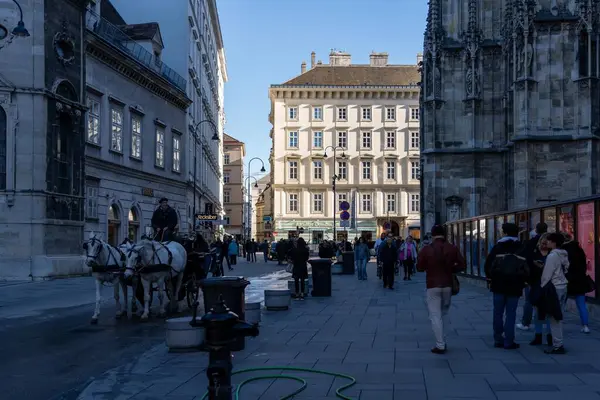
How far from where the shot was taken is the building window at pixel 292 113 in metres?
93.6

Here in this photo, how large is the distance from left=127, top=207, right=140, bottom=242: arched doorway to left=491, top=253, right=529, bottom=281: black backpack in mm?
30037

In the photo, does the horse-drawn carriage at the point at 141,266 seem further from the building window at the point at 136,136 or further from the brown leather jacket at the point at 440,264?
the building window at the point at 136,136

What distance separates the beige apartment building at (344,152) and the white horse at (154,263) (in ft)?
243

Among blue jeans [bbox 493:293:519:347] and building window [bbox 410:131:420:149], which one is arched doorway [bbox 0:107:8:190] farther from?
building window [bbox 410:131:420:149]

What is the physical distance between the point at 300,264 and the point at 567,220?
7124mm

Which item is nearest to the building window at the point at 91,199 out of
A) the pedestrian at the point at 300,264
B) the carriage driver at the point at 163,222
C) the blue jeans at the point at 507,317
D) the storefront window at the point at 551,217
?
the pedestrian at the point at 300,264

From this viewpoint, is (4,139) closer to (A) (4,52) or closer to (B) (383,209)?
(A) (4,52)

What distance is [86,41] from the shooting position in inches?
1302

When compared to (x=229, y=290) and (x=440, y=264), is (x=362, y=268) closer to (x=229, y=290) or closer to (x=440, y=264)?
(x=229, y=290)

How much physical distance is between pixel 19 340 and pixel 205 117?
177 feet

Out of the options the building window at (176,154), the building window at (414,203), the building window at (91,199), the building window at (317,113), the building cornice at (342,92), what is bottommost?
the building window at (91,199)

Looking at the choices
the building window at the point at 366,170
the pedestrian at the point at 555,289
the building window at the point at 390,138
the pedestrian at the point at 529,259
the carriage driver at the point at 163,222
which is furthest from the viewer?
the building window at the point at 390,138

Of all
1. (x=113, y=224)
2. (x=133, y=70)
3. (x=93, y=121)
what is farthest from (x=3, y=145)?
(x=133, y=70)

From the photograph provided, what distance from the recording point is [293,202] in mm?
92062
